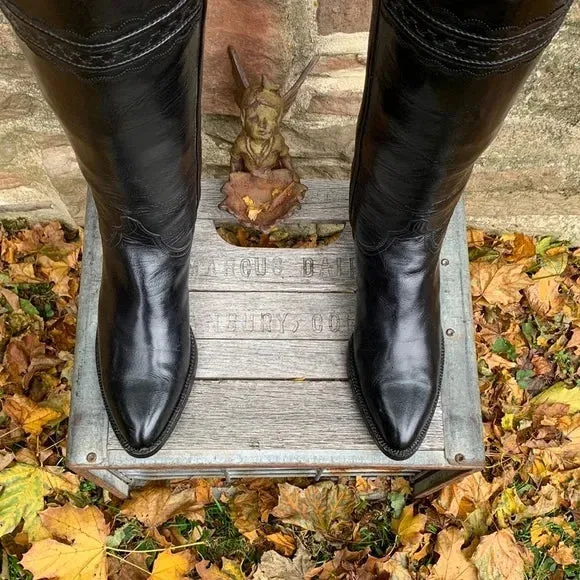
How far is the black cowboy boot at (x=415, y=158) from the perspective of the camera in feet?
2.17

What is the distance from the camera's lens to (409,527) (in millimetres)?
1426

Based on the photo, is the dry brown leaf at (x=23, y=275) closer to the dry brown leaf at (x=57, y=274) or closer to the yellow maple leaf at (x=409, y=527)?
the dry brown leaf at (x=57, y=274)

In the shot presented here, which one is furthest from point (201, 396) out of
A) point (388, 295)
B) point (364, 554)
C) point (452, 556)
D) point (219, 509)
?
point (452, 556)

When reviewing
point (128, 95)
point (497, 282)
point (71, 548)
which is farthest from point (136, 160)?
point (497, 282)

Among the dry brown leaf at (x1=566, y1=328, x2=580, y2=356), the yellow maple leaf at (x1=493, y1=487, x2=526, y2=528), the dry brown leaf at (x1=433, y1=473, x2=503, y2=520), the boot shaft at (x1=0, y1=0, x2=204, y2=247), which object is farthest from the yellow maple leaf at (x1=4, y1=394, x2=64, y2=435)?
the dry brown leaf at (x1=566, y1=328, x2=580, y2=356)

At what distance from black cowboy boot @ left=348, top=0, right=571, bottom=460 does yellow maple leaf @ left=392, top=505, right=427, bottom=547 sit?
1.46 feet

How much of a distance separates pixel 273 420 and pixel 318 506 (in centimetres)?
44

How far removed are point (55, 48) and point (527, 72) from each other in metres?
0.51

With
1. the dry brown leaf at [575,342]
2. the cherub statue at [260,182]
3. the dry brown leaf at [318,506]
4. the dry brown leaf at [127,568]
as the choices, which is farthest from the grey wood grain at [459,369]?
the dry brown leaf at [127,568]

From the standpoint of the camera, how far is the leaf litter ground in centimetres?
137

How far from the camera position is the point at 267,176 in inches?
50.8

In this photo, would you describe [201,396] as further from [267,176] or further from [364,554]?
[364,554]

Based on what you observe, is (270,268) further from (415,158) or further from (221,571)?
(221,571)

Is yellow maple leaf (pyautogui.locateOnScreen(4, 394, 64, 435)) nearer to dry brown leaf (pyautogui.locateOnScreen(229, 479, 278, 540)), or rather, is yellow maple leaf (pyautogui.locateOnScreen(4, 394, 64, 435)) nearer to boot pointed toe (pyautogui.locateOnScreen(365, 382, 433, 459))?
dry brown leaf (pyautogui.locateOnScreen(229, 479, 278, 540))
